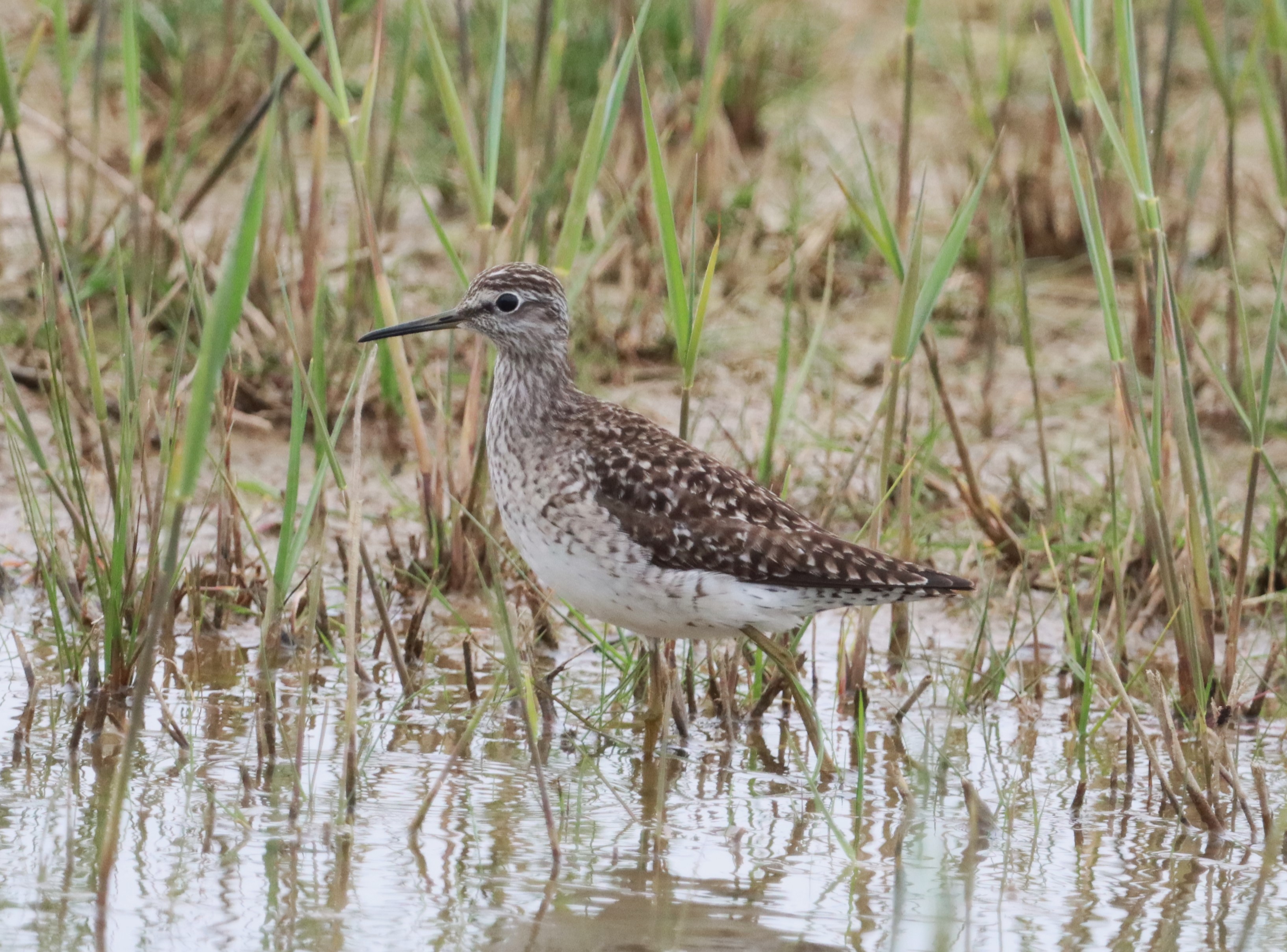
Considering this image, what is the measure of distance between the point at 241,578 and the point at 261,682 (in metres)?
0.73

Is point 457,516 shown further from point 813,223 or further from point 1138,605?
point 813,223

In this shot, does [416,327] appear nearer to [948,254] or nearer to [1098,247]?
[948,254]

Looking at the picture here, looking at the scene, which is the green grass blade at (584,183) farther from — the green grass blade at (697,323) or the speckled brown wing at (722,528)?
the speckled brown wing at (722,528)

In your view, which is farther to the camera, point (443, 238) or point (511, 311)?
point (511, 311)

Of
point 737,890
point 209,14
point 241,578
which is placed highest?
point 209,14

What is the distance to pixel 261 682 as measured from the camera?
5285 millimetres

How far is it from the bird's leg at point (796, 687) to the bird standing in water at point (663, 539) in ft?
0.14

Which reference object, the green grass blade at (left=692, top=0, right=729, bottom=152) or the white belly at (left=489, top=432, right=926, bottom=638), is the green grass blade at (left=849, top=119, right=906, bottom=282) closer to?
the green grass blade at (left=692, top=0, right=729, bottom=152)

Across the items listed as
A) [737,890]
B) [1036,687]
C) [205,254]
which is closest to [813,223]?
[205,254]

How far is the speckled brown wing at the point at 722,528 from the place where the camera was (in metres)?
5.03

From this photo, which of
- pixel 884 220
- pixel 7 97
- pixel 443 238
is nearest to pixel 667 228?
pixel 884 220

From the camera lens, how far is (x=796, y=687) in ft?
16.5

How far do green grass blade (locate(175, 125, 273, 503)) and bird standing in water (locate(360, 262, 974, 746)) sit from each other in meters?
1.72

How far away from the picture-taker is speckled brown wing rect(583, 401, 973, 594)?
5.03 meters
